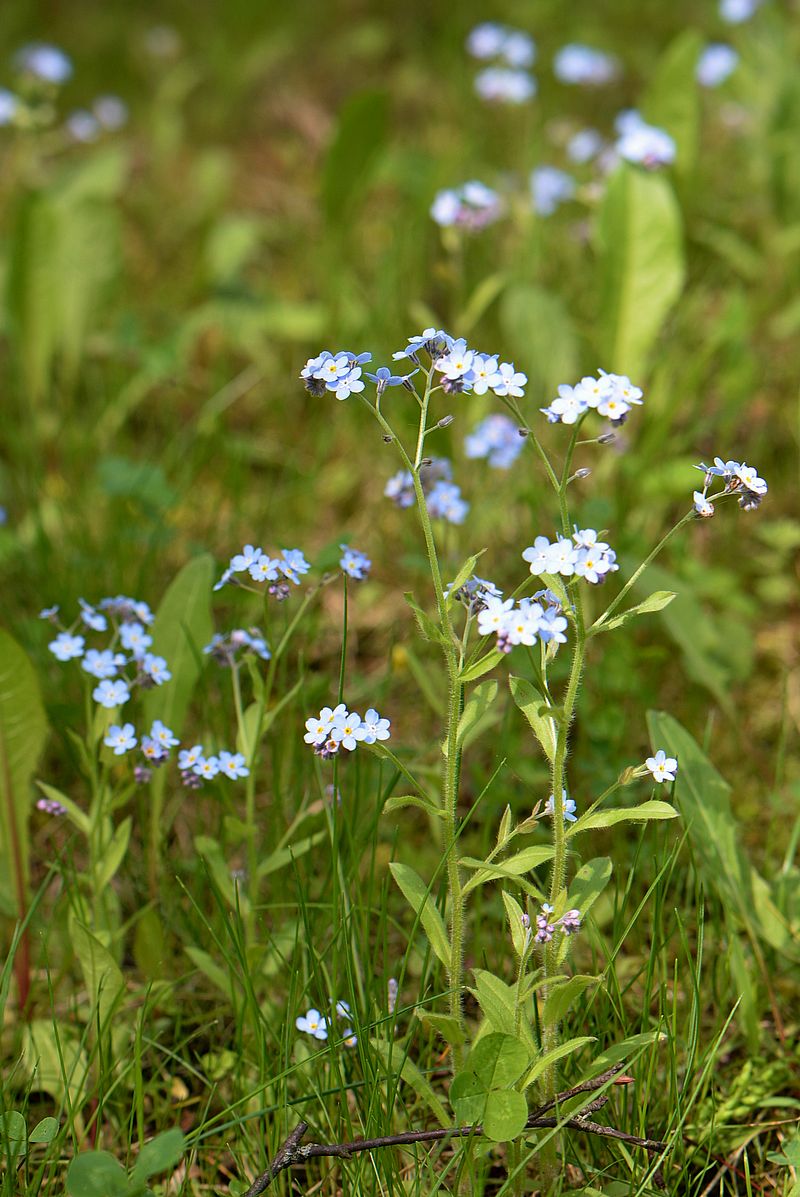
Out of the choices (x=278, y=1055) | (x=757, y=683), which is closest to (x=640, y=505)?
(x=757, y=683)

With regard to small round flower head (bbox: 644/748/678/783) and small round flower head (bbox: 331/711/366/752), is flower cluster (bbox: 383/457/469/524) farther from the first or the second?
small round flower head (bbox: 644/748/678/783)

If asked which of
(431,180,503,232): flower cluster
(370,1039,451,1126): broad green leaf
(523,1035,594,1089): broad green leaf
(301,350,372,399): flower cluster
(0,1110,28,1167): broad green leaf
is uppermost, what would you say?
(431,180,503,232): flower cluster

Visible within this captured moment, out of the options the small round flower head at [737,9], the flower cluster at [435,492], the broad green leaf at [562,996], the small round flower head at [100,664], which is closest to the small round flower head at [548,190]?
the small round flower head at [737,9]

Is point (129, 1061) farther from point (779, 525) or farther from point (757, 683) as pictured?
point (779, 525)

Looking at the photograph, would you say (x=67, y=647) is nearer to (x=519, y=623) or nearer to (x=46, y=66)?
(x=519, y=623)

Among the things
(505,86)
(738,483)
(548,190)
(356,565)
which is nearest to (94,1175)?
(356,565)

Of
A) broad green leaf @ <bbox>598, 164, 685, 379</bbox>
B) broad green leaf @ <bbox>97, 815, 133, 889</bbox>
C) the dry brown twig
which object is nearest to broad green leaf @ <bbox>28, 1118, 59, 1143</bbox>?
the dry brown twig

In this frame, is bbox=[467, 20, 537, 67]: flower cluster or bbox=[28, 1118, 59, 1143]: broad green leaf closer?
bbox=[28, 1118, 59, 1143]: broad green leaf
